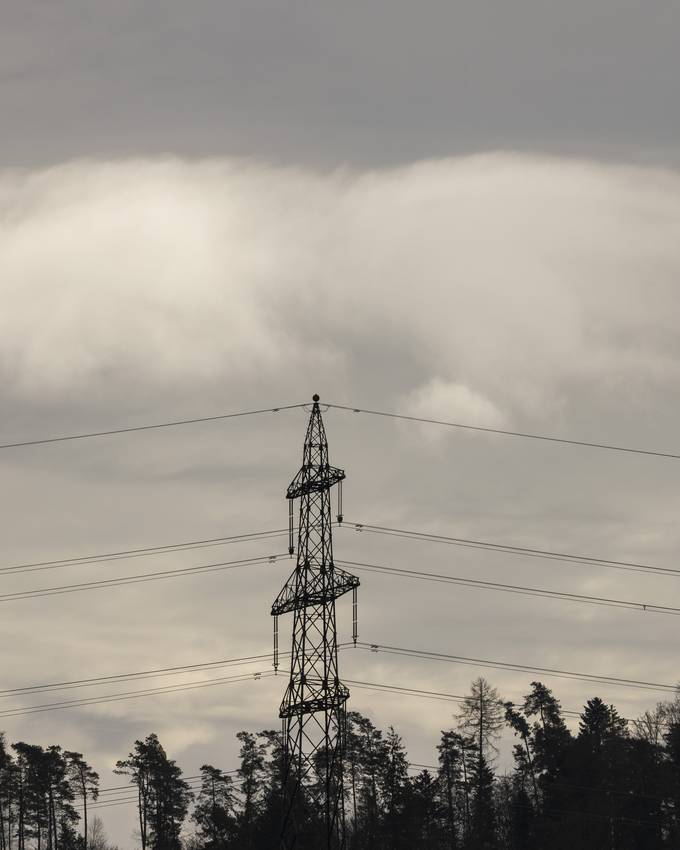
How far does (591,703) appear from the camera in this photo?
163 metres

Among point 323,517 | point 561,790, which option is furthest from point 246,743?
point 323,517

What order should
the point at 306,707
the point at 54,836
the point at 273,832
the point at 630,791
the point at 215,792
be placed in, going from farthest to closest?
the point at 54,836 → the point at 215,792 → the point at 630,791 → the point at 273,832 → the point at 306,707

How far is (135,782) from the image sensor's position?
15400cm

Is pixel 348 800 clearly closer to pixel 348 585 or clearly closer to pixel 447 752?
pixel 447 752

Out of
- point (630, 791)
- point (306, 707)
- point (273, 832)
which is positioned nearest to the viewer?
point (306, 707)

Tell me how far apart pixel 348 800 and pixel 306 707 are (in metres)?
79.8

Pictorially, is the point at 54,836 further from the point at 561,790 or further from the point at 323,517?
the point at 323,517

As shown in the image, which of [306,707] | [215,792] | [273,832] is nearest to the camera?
[306,707]

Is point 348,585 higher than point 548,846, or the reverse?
point 348,585

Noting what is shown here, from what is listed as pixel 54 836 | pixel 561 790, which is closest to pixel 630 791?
pixel 561 790

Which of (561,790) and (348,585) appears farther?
(561,790)

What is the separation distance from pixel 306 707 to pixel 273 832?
45.8 meters

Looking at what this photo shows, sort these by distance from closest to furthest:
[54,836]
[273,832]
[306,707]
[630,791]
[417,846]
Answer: [306,707] → [273,832] → [417,846] → [630,791] → [54,836]

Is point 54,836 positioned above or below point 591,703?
below
